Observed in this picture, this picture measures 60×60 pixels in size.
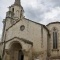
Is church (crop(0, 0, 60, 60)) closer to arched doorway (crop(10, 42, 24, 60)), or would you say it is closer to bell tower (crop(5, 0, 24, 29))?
arched doorway (crop(10, 42, 24, 60))

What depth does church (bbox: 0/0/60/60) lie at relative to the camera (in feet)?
75.5

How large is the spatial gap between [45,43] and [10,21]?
41.7 feet

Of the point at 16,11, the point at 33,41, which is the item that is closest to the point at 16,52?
the point at 33,41

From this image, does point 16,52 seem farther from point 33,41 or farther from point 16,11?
point 16,11

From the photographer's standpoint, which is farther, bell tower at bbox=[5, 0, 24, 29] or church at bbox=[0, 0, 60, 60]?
bell tower at bbox=[5, 0, 24, 29]

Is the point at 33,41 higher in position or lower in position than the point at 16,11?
lower

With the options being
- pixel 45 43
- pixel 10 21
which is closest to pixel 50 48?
pixel 45 43

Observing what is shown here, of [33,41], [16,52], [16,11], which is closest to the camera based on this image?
[33,41]

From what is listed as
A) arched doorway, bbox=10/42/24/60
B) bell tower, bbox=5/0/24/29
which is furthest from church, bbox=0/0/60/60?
bell tower, bbox=5/0/24/29

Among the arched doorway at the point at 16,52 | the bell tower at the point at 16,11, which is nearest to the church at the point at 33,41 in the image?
the arched doorway at the point at 16,52

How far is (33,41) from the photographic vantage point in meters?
24.1

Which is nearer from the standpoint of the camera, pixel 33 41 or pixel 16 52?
pixel 33 41

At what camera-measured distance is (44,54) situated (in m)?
22.9

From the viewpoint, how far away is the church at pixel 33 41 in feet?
75.5
